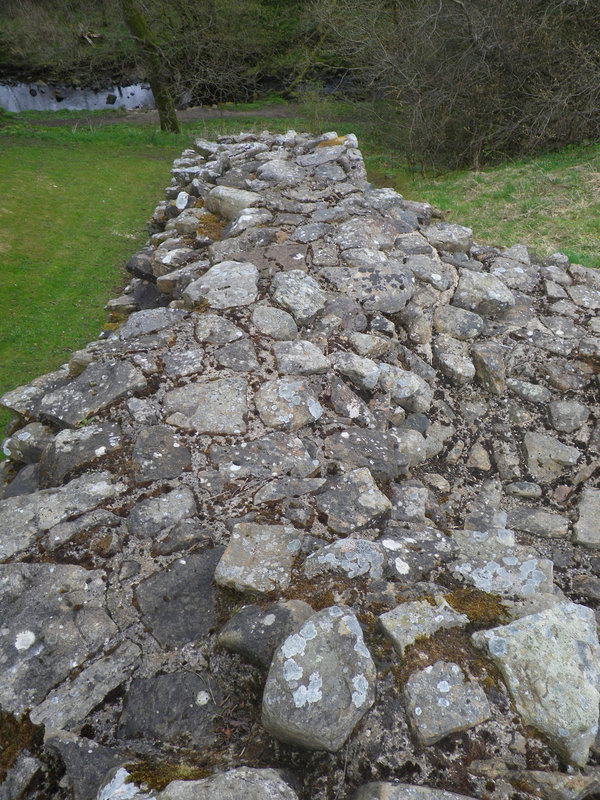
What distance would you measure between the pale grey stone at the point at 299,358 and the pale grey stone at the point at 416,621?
158 cm

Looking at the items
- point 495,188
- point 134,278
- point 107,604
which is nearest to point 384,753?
point 107,604

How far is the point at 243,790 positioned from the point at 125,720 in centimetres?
54

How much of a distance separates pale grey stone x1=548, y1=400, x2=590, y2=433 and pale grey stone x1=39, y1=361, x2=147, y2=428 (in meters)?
2.60

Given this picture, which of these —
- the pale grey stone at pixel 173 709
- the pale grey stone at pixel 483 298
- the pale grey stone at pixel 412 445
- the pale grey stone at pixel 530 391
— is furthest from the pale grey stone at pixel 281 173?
the pale grey stone at pixel 173 709

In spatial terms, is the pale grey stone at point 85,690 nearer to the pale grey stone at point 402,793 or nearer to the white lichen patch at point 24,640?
the white lichen patch at point 24,640

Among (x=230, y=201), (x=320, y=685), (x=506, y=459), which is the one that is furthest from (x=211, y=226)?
(x=320, y=685)

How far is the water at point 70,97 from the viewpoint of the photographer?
18297 mm

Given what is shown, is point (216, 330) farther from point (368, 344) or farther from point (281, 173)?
point (281, 173)

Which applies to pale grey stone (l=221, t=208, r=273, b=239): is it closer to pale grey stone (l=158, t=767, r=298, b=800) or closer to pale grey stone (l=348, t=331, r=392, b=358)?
pale grey stone (l=348, t=331, r=392, b=358)

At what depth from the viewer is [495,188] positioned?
8266mm

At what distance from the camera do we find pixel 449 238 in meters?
4.84

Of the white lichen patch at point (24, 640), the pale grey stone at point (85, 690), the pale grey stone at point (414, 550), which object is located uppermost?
the white lichen patch at point (24, 640)

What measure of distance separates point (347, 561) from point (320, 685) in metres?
0.54

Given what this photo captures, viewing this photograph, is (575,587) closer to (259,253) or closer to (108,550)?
(108,550)
